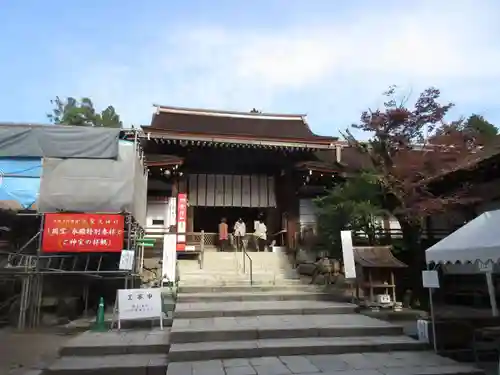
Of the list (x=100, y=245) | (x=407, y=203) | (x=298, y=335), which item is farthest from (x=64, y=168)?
(x=407, y=203)

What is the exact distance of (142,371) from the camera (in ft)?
19.0

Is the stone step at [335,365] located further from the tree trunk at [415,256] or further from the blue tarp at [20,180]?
the blue tarp at [20,180]

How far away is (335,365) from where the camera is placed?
5.83 m

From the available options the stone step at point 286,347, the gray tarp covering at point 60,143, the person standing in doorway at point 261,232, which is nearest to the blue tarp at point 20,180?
the gray tarp covering at point 60,143

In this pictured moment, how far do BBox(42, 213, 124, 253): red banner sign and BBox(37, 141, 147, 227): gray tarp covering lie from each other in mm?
647

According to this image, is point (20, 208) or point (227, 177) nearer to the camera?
point (20, 208)

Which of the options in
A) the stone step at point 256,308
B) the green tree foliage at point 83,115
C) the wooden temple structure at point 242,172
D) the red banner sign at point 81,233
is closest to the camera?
the stone step at point 256,308

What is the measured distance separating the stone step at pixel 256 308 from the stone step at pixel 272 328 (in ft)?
0.76

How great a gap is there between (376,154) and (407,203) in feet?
6.77

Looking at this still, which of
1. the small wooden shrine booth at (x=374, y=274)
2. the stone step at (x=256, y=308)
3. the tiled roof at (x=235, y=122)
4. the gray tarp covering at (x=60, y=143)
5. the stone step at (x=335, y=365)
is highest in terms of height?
the tiled roof at (x=235, y=122)

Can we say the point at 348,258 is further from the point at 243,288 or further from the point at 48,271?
the point at 48,271

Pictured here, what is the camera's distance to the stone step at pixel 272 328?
A: 22.6 feet

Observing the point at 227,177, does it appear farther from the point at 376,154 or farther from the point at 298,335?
the point at 298,335

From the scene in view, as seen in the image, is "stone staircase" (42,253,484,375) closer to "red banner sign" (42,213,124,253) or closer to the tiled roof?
"red banner sign" (42,213,124,253)
